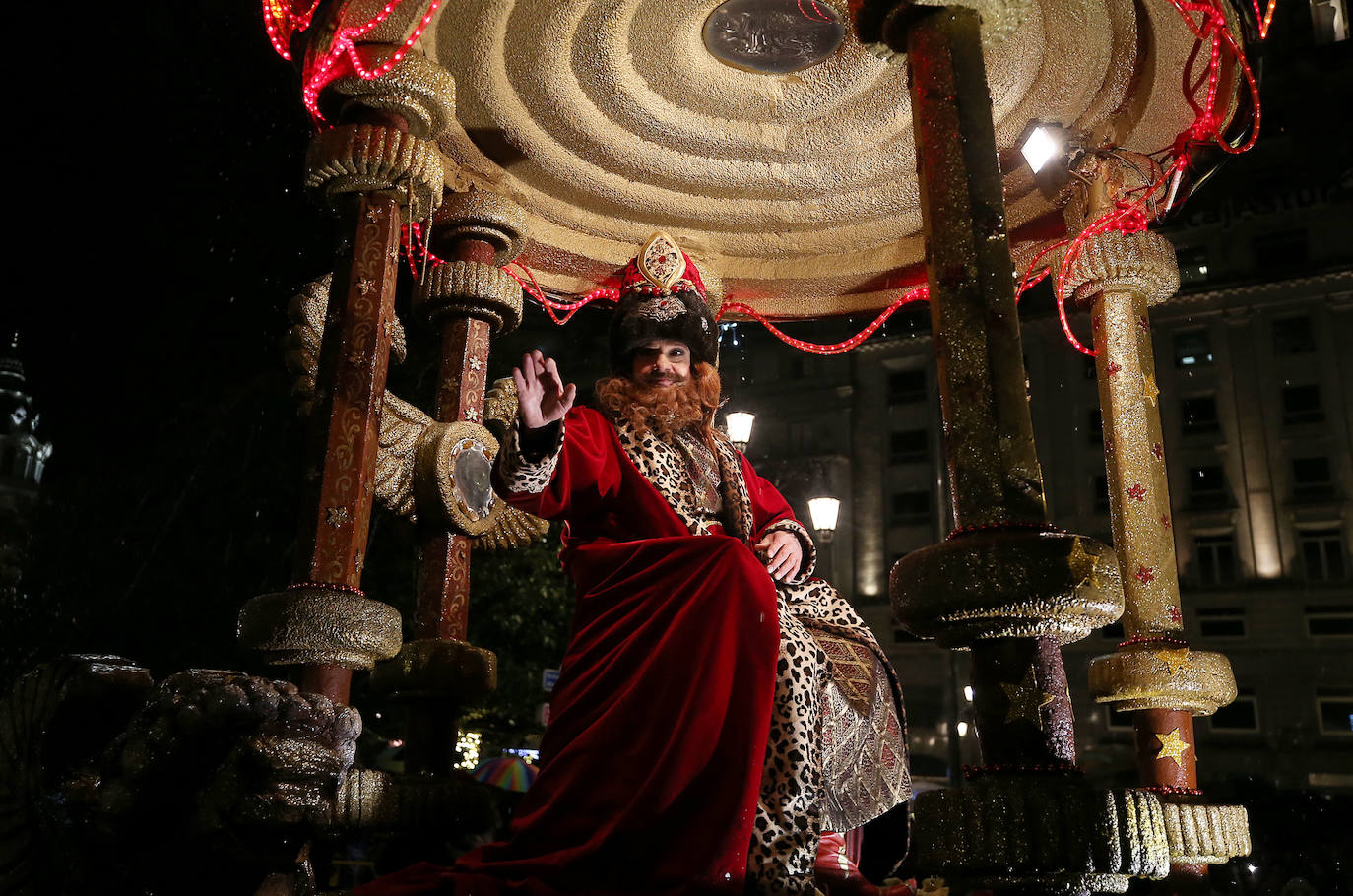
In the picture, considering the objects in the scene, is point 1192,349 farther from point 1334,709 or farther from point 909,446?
point 1334,709

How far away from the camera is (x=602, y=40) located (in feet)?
16.2

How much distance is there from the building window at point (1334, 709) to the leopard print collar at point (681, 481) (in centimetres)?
2815

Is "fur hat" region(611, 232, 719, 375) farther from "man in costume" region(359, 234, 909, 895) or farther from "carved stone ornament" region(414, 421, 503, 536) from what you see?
"carved stone ornament" region(414, 421, 503, 536)

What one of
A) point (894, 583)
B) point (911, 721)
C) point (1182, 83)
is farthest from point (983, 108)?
point (911, 721)

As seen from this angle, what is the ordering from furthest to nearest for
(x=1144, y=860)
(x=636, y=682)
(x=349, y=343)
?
(x=349, y=343) → (x=636, y=682) → (x=1144, y=860)

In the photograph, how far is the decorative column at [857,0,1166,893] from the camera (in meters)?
2.70

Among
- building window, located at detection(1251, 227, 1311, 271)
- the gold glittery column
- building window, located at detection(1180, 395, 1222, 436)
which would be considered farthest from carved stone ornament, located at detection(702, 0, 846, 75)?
building window, located at detection(1251, 227, 1311, 271)

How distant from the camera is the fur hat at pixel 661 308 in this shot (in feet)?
15.5

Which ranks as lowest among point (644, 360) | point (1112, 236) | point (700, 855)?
point (700, 855)

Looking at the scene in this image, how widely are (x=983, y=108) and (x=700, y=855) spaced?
2612 mm

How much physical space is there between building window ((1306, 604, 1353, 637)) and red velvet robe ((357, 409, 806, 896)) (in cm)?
2968

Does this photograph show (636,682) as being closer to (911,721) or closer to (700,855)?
(700,855)

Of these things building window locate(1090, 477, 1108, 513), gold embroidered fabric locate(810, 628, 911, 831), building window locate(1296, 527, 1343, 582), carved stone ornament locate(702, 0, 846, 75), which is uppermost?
building window locate(1090, 477, 1108, 513)

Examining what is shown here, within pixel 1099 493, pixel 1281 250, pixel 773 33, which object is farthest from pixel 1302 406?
pixel 773 33
